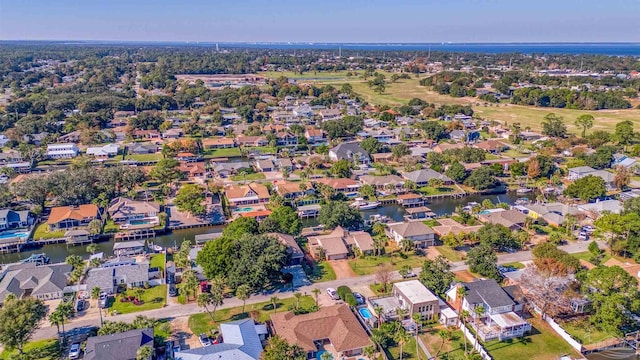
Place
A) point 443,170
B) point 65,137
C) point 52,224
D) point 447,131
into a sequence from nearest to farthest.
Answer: point 52,224 < point 443,170 < point 65,137 < point 447,131

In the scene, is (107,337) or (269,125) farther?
(269,125)

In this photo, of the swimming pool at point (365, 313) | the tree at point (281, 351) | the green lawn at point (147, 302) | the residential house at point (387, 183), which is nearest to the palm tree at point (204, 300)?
the green lawn at point (147, 302)

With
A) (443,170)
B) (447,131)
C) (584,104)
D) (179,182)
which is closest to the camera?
(179,182)

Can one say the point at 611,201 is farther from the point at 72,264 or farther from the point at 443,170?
the point at 72,264

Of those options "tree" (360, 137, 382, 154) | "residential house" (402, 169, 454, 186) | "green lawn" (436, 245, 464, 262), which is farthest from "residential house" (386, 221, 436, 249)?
"tree" (360, 137, 382, 154)

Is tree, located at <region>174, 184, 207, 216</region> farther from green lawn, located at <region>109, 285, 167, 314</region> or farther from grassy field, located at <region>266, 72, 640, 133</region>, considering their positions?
grassy field, located at <region>266, 72, 640, 133</region>

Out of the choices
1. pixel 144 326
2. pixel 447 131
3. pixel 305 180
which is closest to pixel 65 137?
pixel 305 180
